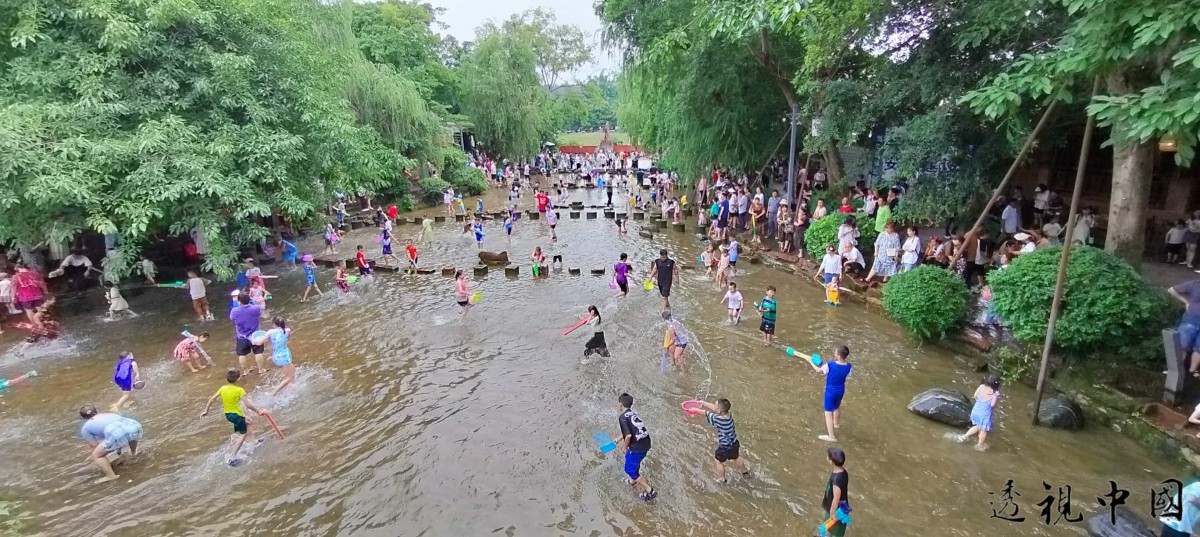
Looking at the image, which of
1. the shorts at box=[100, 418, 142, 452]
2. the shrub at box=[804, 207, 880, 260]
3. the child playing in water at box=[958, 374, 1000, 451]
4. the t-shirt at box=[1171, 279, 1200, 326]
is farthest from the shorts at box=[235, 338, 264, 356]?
the t-shirt at box=[1171, 279, 1200, 326]

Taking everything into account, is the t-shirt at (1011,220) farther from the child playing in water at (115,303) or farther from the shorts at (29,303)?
the shorts at (29,303)

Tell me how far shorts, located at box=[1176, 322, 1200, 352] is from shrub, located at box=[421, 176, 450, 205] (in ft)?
93.1

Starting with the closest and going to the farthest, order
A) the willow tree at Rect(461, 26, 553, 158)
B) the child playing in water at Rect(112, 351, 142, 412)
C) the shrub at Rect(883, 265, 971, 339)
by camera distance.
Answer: the child playing in water at Rect(112, 351, 142, 412) < the shrub at Rect(883, 265, 971, 339) < the willow tree at Rect(461, 26, 553, 158)

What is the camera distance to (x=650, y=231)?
72.7ft

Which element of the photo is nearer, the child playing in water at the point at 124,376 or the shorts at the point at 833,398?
the shorts at the point at 833,398

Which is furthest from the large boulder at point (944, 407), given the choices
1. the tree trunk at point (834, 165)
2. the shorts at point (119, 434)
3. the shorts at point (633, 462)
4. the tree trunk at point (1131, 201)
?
the shorts at point (119, 434)

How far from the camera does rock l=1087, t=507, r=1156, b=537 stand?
18.5 feet

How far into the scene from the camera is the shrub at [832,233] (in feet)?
46.9

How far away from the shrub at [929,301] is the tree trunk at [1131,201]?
223 centimetres

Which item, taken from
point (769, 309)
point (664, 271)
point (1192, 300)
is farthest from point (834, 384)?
point (664, 271)

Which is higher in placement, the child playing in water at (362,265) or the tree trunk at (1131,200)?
the tree trunk at (1131,200)

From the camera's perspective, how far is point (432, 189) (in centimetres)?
3080

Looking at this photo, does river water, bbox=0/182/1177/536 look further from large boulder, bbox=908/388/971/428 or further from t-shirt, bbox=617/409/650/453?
t-shirt, bbox=617/409/650/453

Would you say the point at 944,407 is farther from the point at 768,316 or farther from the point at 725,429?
Result: the point at 725,429
